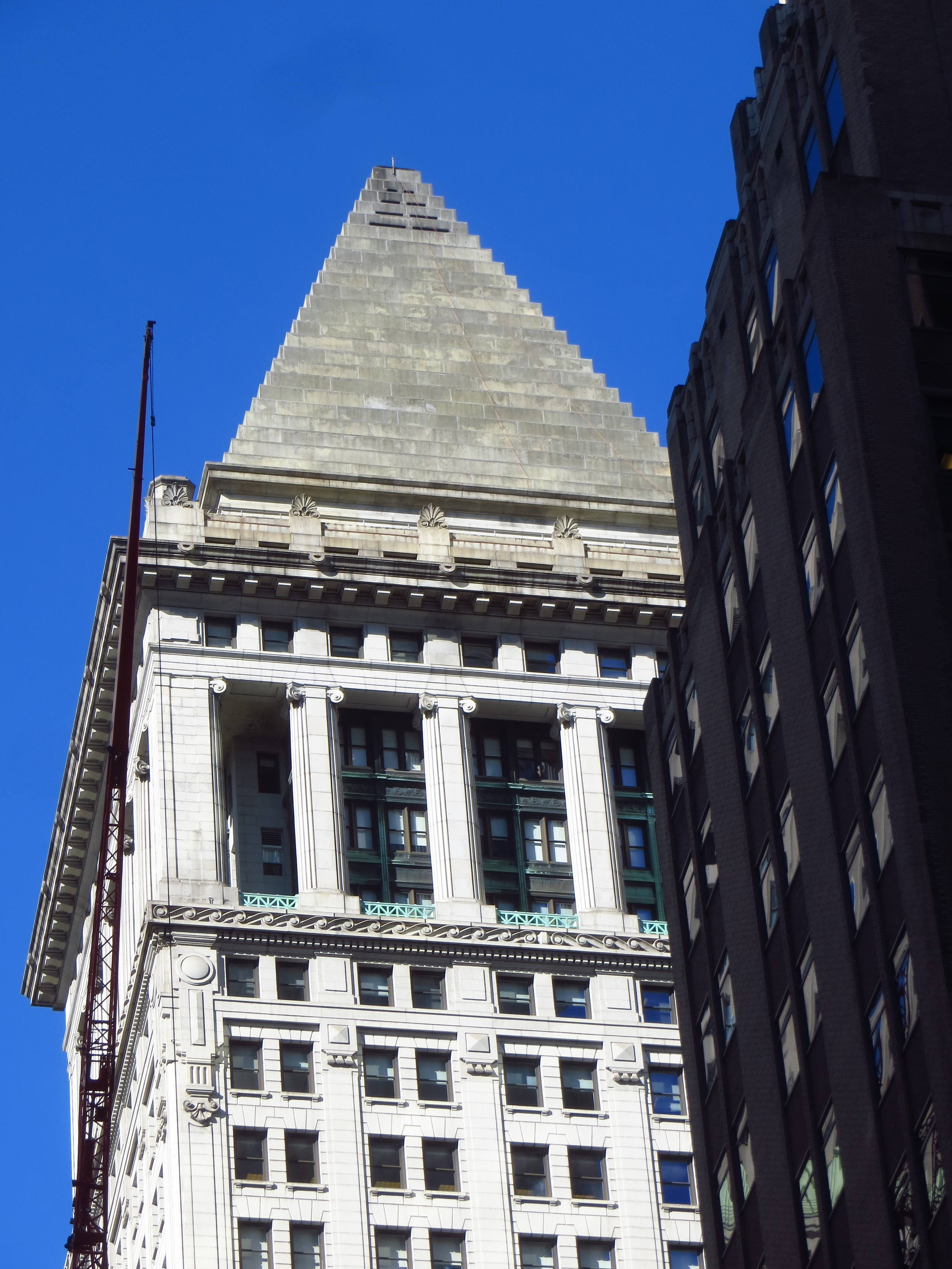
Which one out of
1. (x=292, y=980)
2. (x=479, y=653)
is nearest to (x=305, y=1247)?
(x=292, y=980)

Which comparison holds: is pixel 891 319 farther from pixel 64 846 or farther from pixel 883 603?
pixel 64 846

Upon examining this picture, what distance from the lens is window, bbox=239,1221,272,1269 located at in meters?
102

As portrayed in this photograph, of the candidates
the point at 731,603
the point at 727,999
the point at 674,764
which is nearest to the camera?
the point at 727,999

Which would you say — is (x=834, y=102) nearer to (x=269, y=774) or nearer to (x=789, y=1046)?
(x=789, y=1046)

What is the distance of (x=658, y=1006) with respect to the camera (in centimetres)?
11294

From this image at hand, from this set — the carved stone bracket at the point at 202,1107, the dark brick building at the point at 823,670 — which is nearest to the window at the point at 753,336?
the dark brick building at the point at 823,670

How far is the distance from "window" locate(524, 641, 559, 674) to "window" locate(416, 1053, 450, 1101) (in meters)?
19.3

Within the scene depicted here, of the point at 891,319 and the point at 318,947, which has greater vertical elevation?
the point at 318,947

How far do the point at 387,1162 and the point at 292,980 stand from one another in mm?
8305

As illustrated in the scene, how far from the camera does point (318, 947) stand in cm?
11075

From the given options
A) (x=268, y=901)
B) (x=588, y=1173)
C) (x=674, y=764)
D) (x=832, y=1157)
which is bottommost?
(x=832, y=1157)

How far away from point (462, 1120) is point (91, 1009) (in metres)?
23.8

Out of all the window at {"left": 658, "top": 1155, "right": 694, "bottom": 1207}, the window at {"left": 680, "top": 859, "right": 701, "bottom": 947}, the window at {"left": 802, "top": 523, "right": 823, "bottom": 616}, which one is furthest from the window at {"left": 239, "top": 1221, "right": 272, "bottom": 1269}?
the window at {"left": 802, "top": 523, "right": 823, "bottom": 616}

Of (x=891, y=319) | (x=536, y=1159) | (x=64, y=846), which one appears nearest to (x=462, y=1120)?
(x=536, y=1159)
